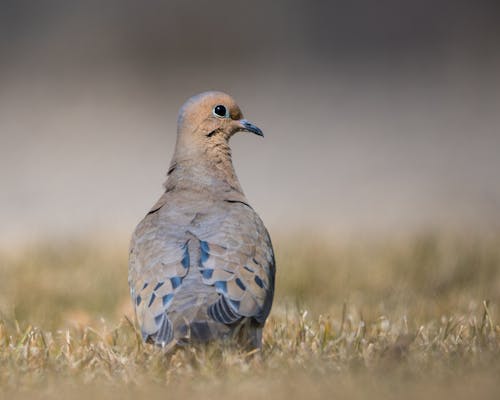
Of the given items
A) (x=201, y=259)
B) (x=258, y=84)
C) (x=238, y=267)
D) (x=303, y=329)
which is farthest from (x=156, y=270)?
(x=258, y=84)

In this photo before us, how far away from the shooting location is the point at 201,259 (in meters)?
4.57

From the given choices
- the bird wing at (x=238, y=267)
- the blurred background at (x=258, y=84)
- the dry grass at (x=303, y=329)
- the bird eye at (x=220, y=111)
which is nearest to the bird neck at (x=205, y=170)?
the bird eye at (x=220, y=111)

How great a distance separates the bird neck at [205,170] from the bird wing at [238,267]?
0.36m

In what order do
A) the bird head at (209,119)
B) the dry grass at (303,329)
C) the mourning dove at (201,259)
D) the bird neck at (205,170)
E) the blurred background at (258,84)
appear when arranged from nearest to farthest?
the dry grass at (303,329), the mourning dove at (201,259), the bird neck at (205,170), the bird head at (209,119), the blurred background at (258,84)

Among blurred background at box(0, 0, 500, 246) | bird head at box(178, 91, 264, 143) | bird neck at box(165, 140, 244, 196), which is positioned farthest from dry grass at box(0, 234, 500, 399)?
blurred background at box(0, 0, 500, 246)

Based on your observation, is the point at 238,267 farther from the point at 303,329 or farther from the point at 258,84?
the point at 258,84

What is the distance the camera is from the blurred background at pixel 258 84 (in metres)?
11.7

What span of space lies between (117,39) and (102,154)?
1.59 metres

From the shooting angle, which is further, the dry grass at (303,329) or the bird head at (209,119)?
the bird head at (209,119)

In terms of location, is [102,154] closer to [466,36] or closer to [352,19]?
[352,19]

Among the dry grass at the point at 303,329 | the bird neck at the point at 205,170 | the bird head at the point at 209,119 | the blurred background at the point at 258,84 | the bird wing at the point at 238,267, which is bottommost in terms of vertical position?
the dry grass at the point at 303,329

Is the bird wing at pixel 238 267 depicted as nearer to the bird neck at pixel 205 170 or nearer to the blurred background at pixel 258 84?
the bird neck at pixel 205 170

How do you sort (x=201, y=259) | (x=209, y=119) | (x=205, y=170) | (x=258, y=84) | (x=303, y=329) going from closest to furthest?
1. (x=201, y=259)
2. (x=303, y=329)
3. (x=205, y=170)
4. (x=209, y=119)
5. (x=258, y=84)

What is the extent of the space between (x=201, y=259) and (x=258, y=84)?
7.94 meters
